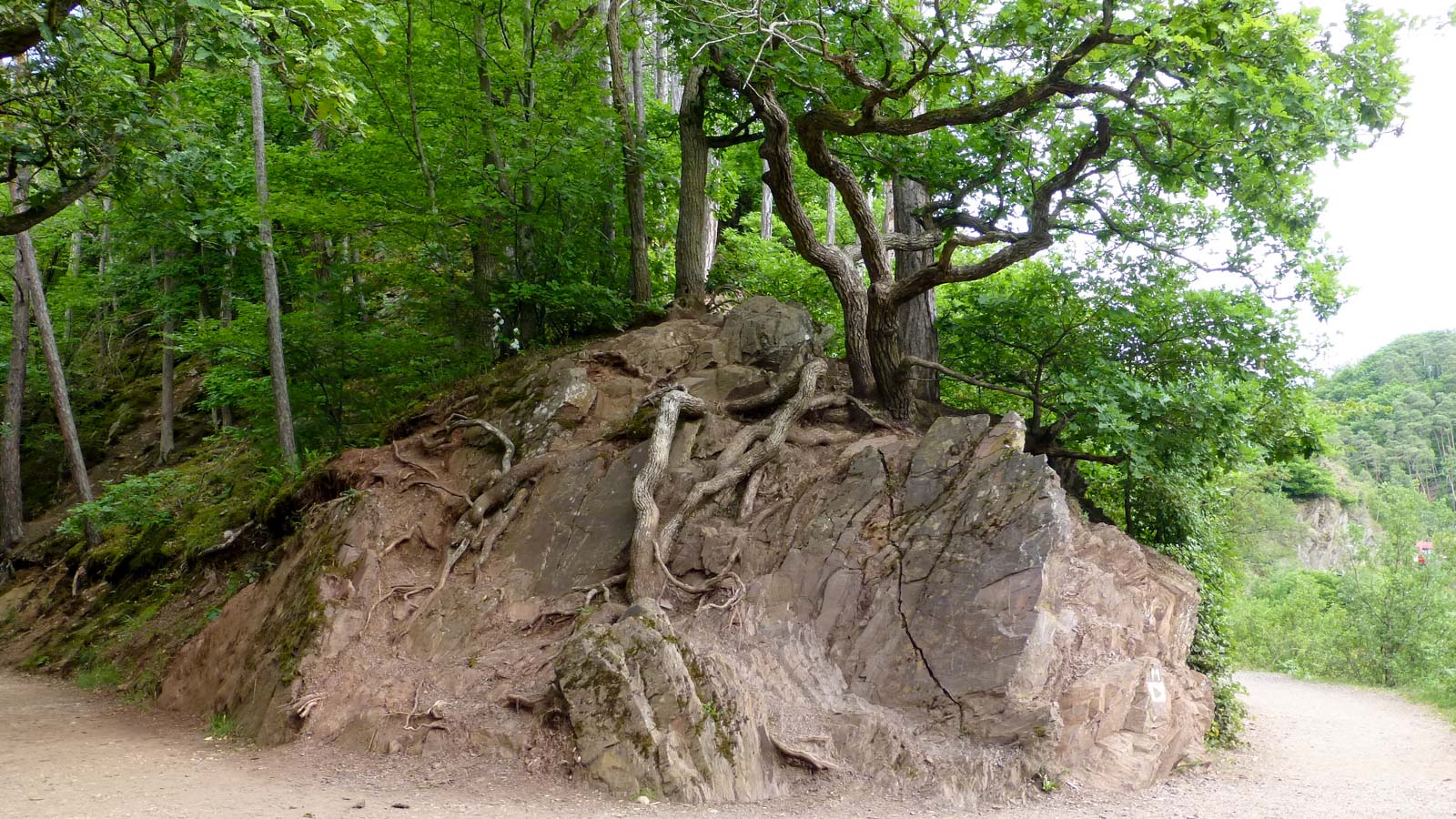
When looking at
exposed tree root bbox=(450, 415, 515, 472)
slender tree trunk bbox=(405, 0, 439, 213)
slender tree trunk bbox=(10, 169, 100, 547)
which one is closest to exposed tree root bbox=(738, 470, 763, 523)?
exposed tree root bbox=(450, 415, 515, 472)

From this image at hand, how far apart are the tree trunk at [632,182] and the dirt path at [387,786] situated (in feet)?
26.3

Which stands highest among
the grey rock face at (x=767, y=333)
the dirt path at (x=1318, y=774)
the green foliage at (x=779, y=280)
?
the green foliage at (x=779, y=280)

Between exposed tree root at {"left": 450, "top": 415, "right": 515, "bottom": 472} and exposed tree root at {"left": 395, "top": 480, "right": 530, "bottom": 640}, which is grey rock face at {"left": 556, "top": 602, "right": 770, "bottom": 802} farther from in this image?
exposed tree root at {"left": 450, "top": 415, "right": 515, "bottom": 472}

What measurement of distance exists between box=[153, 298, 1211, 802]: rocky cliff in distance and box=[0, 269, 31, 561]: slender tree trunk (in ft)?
34.9

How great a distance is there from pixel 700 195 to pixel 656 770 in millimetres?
9038

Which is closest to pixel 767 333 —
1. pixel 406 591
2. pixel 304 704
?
pixel 406 591

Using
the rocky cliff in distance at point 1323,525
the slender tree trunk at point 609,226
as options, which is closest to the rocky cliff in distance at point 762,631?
the slender tree trunk at point 609,226

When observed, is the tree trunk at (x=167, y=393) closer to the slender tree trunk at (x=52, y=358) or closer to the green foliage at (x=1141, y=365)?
the slender tree trunk at (x=52, y=358)

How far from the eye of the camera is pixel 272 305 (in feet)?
42.5

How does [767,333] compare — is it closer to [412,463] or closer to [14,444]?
[412,463]

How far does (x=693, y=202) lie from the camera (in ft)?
43.6

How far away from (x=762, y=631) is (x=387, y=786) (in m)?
3.17

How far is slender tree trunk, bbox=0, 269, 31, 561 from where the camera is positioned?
675 inches

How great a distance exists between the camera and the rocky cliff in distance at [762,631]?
6.77 meters
